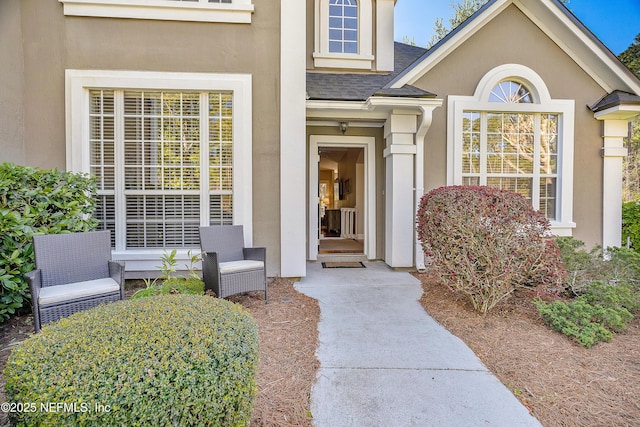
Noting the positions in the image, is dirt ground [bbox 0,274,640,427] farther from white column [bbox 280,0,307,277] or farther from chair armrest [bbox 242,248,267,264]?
white column [bbox 280,0,307,277]

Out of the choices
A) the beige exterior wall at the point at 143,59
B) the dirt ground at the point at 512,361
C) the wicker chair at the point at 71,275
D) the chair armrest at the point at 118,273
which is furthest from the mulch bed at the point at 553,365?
the wicker chair at the point at 71,275

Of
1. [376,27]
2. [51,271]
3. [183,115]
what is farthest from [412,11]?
[51,271]

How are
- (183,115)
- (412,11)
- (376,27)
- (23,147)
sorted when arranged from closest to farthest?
(23,147) → (183,115) → (376,27) → (412,11)

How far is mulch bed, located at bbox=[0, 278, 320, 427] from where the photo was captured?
84.4 inches

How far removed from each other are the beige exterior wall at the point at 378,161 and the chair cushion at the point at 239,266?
8.46 ft

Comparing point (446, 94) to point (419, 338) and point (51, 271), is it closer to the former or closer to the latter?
point (419, 338)

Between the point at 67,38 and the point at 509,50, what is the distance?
25.2 feet

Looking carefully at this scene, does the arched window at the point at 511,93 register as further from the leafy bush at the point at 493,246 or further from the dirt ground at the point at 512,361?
the dirt ground at the point at 512,361

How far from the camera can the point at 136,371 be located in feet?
4.61

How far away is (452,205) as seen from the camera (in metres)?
3.92

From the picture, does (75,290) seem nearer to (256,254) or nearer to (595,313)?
(256,254)

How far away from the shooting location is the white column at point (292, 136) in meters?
5.03

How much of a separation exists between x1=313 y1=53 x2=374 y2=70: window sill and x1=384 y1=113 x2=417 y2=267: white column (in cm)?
192

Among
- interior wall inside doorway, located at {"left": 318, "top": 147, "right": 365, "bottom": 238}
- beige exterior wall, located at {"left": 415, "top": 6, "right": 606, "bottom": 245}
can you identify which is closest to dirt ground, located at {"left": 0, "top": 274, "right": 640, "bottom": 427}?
beige exterior wall, located at {"left": 415, "top": 6, "right": 606, "bottom": 245}
